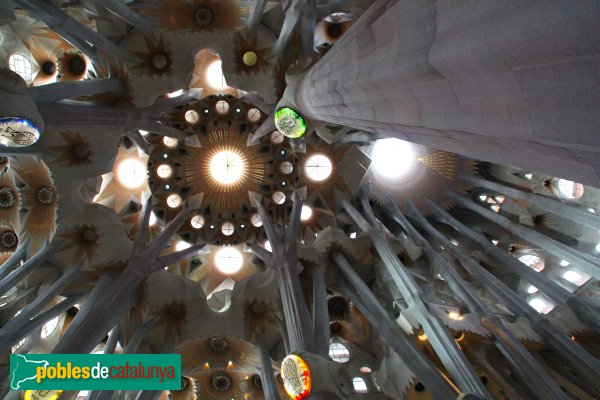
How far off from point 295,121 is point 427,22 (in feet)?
24.6

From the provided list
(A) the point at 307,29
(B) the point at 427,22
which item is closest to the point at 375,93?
(B) the point at 427,22

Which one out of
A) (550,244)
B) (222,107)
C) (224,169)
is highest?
(222,107)

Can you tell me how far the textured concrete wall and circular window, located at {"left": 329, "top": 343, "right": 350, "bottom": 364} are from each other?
11869mm

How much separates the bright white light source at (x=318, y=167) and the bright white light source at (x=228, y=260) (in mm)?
4686

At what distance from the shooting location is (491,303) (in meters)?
13.7

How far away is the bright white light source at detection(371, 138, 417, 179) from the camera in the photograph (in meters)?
17.8

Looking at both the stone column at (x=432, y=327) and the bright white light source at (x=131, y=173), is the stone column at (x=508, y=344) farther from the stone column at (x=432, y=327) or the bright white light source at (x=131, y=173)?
the bright white light source at (x=131, y=173)

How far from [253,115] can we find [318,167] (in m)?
3.67

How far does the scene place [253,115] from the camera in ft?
56.0

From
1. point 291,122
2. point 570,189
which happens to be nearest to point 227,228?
point 291,122

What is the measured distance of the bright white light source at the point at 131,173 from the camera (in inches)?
619

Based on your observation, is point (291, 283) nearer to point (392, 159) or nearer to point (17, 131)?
point (17, 131)

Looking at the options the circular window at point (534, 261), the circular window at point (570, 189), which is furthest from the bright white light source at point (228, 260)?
the circular window at point (570, 189)

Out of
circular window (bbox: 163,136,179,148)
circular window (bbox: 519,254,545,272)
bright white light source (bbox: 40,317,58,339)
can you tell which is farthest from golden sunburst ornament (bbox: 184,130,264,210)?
circular window (bbox: 519,254,545,272)
